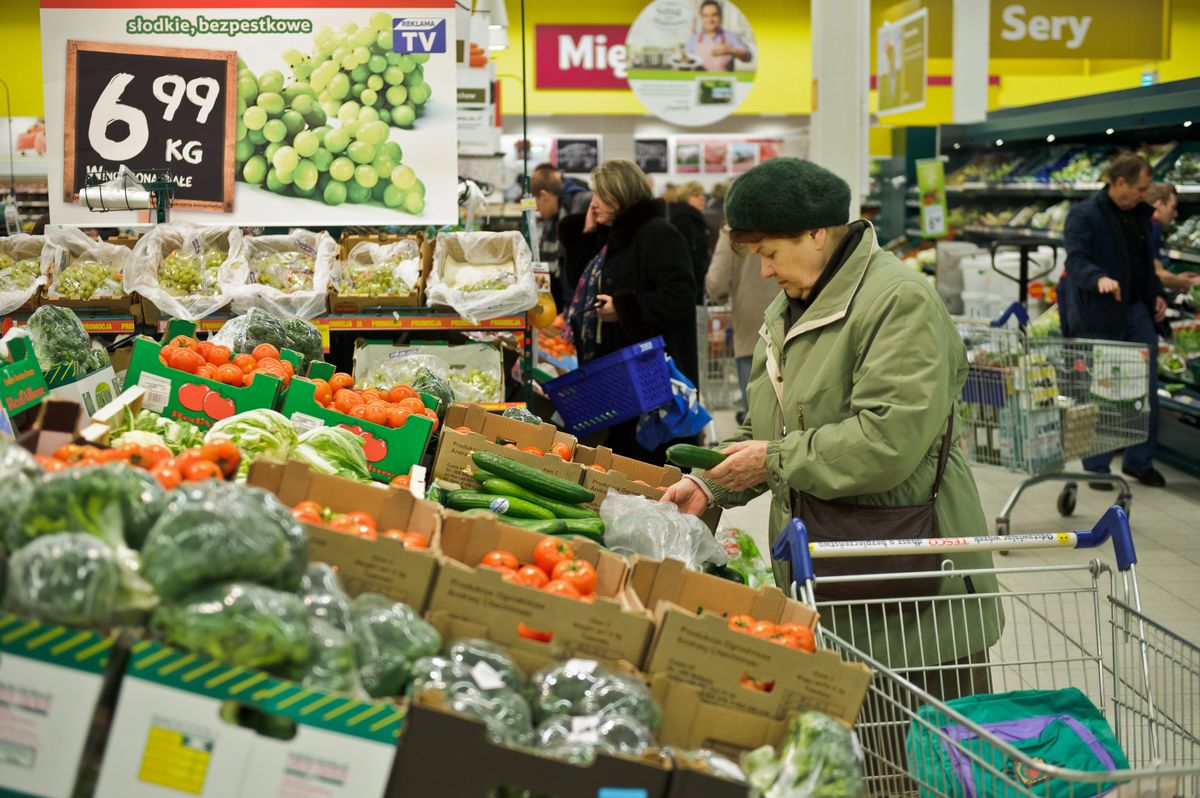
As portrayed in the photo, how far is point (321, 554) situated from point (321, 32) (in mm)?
3939

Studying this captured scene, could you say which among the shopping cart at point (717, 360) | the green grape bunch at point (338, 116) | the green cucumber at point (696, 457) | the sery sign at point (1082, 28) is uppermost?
the sery sign at point (1082, 28)

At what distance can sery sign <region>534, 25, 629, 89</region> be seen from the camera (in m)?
15.4

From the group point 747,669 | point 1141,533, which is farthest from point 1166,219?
point 747,669

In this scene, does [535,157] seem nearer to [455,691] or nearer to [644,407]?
[644,407]

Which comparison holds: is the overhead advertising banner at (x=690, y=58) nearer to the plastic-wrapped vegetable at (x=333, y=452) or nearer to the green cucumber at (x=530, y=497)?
the green cucumber at (x=530, y=497)

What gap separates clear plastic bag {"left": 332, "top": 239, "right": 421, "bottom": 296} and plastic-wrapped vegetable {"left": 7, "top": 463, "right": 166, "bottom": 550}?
146 inches

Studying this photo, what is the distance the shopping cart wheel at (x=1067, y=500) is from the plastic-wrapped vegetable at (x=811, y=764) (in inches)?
218

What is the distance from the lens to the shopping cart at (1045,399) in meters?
6.23

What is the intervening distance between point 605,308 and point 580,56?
10.1 m

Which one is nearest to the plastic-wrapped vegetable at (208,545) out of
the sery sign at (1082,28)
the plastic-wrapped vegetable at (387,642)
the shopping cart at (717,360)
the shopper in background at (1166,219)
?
the plastic-wrapped vegetable at (387,642)

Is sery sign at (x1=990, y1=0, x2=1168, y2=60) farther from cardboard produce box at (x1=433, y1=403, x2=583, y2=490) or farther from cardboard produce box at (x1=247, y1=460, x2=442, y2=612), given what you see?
cardboard produce box at (x1=247, y1=460, x2=442, y2=612)

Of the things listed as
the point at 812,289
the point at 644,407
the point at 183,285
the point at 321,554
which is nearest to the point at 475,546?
the point at 321,554

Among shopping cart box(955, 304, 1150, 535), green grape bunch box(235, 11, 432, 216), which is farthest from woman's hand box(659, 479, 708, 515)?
shopping cart box(955, 304, 1150, 535)

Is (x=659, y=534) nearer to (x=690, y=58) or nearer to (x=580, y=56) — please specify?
(x=690, y=58)
